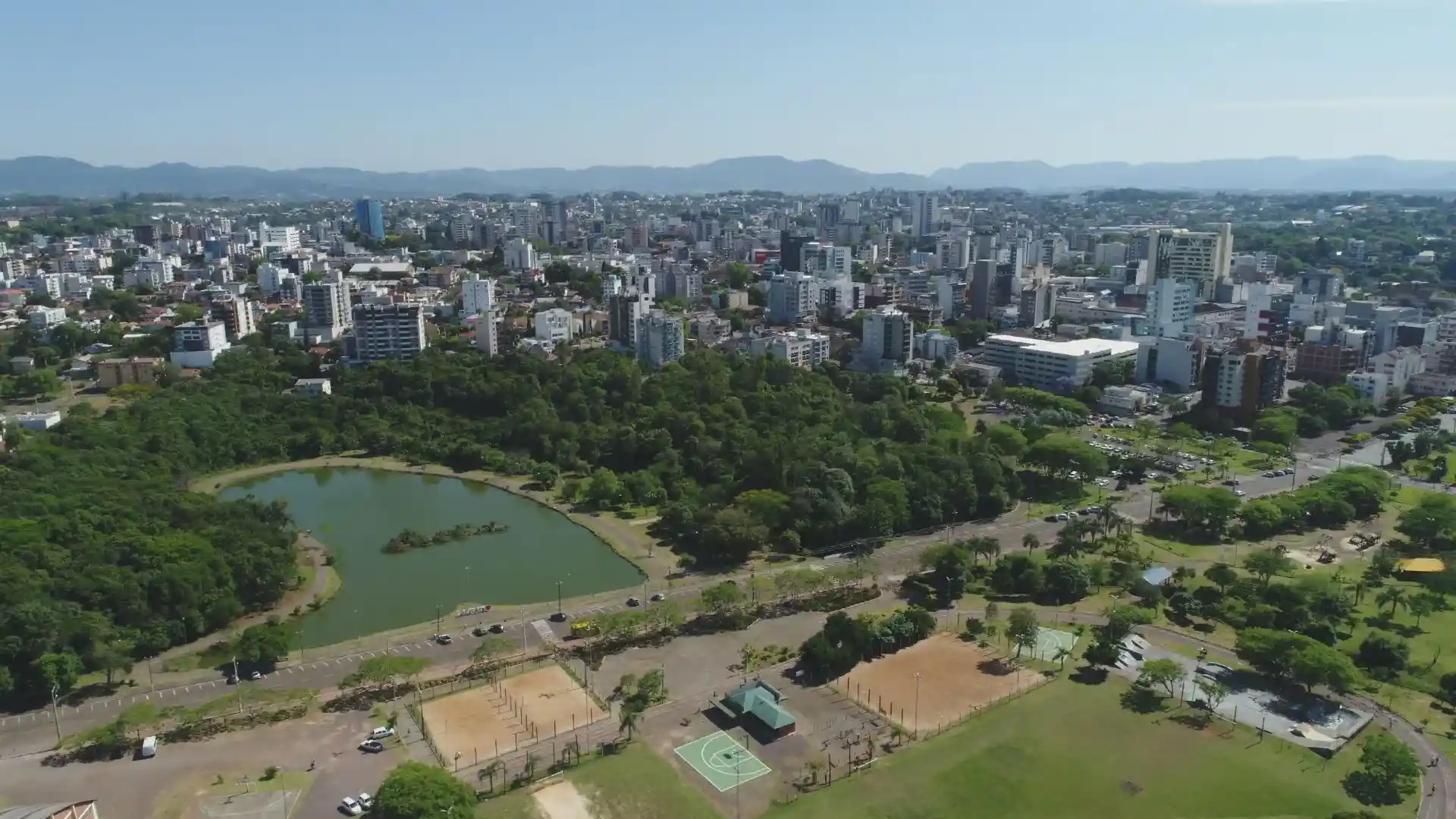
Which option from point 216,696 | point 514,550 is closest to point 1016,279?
point 514,550

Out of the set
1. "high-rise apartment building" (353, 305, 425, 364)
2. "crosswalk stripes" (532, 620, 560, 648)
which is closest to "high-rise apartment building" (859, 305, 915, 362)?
"high-rise apartment building" (353, 305, 425, 364)

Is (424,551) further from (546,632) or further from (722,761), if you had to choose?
(722,761)

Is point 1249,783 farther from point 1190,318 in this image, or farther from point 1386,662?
point 1190,318

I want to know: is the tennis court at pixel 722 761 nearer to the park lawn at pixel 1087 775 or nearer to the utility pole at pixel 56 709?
the park lawn at pixel 1087 775

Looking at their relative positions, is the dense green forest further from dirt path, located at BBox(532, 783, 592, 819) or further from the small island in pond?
dirt path, located at BBox(532, 783, 592, 819)

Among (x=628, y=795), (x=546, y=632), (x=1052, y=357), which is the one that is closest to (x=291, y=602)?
(x=546, y=632)

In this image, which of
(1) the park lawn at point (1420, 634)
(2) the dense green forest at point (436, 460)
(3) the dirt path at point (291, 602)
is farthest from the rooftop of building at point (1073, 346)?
(3) the dirt path at point (291, 602)
